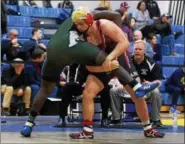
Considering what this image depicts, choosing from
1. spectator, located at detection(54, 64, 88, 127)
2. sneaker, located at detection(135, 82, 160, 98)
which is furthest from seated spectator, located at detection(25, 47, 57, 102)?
sneaker, located at detection(135, 82, 160, 98)

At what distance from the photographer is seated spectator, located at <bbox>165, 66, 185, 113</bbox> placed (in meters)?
9.70

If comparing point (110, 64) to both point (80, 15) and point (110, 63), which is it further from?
point (80, 15)

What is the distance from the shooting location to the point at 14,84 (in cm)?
848

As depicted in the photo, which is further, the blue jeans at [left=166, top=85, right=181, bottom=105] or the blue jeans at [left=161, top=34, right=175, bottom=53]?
the blue jeans at [left=161, top=34, right=175, bottom=53]

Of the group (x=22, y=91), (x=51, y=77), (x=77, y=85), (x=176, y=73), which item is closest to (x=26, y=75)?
(x=22, y=91)

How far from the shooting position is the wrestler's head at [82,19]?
4480 mm

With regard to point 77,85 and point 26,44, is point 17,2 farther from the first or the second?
point 77,85

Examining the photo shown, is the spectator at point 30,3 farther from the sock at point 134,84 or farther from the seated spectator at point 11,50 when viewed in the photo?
the sock at point 134,84

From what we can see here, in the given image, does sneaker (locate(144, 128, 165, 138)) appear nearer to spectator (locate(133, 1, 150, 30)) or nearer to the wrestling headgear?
the wrestling headgear

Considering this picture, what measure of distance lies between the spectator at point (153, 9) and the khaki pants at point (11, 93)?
6075 millimetres

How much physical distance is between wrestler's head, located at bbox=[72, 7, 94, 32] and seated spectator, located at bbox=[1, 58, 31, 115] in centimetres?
406

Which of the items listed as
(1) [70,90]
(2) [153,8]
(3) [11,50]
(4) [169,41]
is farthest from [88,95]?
(2) [153,8]

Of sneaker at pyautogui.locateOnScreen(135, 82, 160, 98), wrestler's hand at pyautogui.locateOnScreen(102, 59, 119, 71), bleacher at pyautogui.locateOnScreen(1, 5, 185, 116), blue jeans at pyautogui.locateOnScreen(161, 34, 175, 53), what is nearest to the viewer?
wrestler's hand at pyautogui.locateOnScreen(102, 59, 119, 71)

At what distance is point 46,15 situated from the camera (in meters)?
12.9
